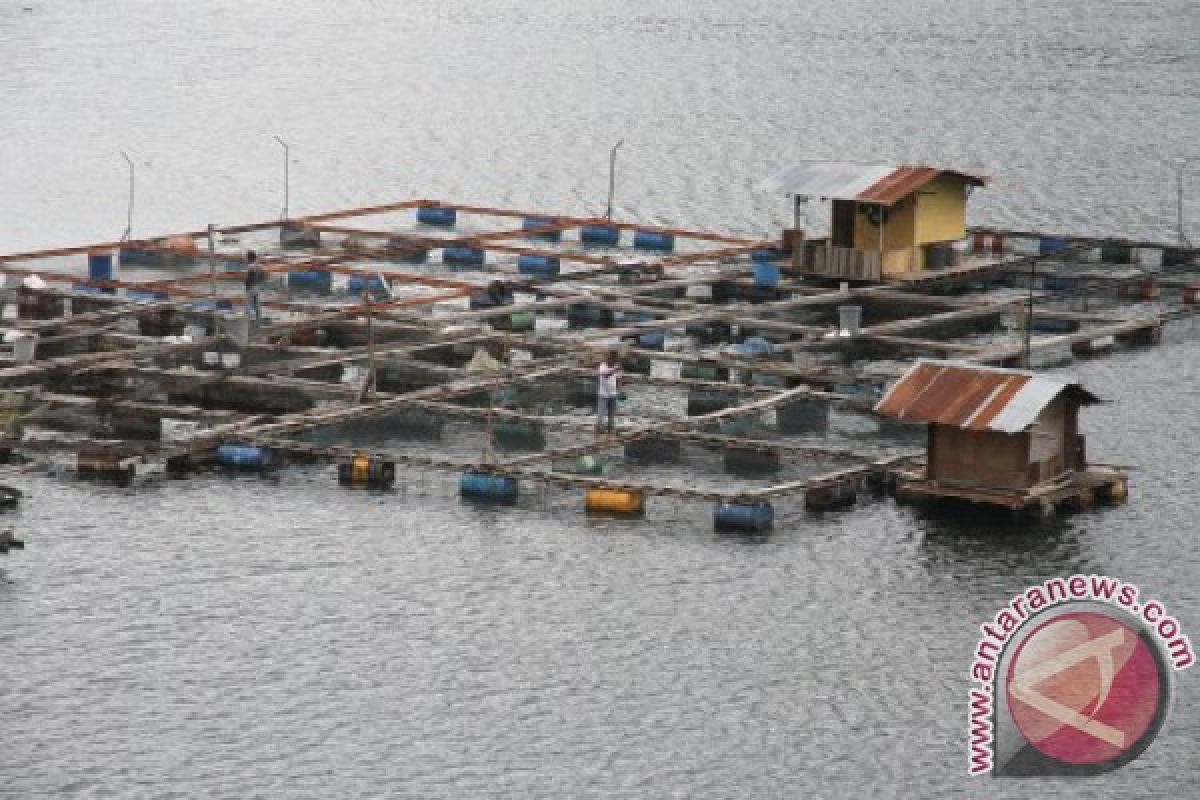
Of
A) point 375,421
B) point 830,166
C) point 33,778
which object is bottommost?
point 33,778

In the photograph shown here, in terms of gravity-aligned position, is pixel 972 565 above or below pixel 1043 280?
A: below

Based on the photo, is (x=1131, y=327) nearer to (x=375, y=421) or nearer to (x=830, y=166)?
(x=830, y=166)

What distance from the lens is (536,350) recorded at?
2345 inches

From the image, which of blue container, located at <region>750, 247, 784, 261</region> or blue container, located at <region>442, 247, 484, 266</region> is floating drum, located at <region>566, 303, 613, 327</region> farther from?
blue container, located at <region>442, 247, 484, 266</region>

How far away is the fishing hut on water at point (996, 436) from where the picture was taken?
4812cm

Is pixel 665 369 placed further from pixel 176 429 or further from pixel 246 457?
pixel 246 457

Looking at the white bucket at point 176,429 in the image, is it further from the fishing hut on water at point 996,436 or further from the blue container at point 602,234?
the blue container at point 602,234

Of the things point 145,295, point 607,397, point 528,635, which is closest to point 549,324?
point 145,295

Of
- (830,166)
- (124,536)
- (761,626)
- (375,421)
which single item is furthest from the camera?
(830,166)

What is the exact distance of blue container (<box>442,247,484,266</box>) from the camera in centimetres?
7475

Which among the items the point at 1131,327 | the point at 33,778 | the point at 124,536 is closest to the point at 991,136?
the point at 1131,327

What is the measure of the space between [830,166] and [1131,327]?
10091 millimetres

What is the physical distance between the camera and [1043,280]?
71.9 m

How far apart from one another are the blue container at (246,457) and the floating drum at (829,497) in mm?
10484
